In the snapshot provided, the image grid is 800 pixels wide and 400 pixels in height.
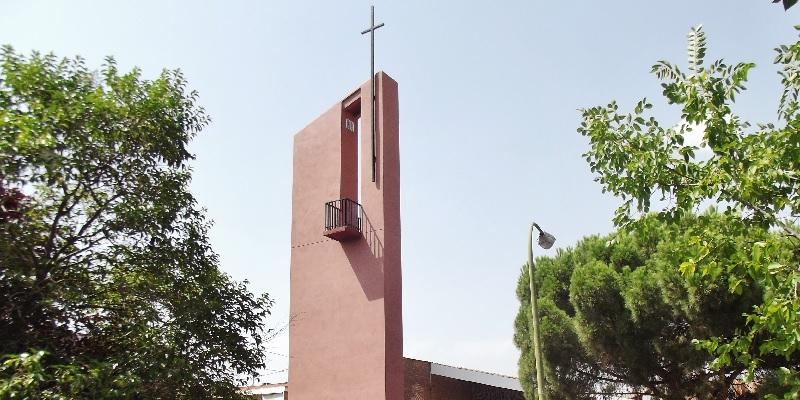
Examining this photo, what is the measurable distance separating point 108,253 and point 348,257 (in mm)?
6613

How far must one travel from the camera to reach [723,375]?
16219mm

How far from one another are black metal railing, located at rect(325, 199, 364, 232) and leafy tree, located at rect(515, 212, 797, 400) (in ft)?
18.9

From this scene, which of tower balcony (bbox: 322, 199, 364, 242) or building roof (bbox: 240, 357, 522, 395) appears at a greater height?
tower balcony (bbox: 322, 199, 364, 242)

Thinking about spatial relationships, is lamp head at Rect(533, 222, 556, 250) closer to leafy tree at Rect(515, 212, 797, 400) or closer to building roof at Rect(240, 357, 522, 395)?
leafy tree at Rect(515, 212, 797, 400)

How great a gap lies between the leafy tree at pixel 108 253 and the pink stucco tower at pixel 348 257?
4.59m

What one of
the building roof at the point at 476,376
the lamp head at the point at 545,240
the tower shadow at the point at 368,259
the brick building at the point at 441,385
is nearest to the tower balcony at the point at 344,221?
the tower shadow at the point at 368,259

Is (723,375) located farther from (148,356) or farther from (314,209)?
(148,356)

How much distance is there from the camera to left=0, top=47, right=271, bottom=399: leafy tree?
751 centimetres

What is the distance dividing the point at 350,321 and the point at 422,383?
7305 mm

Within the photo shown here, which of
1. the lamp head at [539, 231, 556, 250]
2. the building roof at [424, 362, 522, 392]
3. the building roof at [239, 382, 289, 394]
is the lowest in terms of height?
the building roof at [239, 382, 289, 394]

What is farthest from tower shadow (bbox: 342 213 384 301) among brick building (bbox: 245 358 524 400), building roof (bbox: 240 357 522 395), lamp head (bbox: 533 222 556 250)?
building roof (bbox: 240 357 522 395)

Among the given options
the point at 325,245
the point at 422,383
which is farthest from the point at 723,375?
the point at 325,245

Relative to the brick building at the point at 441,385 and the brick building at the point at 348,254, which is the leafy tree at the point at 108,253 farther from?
the brick building at the point at 441,385

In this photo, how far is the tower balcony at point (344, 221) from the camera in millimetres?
14505
